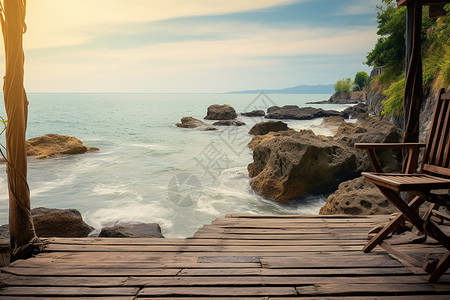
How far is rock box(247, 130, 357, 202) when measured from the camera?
7.62 meters

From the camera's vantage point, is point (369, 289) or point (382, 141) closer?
point (369, 289)

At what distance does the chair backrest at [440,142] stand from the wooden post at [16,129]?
3924mm

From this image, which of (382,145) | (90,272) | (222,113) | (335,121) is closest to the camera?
(90,272)

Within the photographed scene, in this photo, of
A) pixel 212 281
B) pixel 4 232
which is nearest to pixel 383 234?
pixel 212 281

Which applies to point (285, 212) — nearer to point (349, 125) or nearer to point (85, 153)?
point (349, 125)

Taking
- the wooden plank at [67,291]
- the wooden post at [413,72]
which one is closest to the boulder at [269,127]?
the wooden post at [413,72]

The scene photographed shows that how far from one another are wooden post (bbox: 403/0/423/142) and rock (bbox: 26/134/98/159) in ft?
55.8

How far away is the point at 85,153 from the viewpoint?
18.9m

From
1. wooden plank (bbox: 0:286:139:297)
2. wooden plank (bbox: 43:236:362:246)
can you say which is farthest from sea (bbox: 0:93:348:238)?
wooden plank (bbox: 0:286:139:297)

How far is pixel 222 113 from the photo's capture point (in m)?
33.2

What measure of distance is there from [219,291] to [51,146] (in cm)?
1792

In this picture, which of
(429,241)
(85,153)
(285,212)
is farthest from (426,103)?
(85,153)

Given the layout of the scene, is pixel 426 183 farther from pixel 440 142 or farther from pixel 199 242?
pixel 199 242

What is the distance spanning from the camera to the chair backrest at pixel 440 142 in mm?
3176
